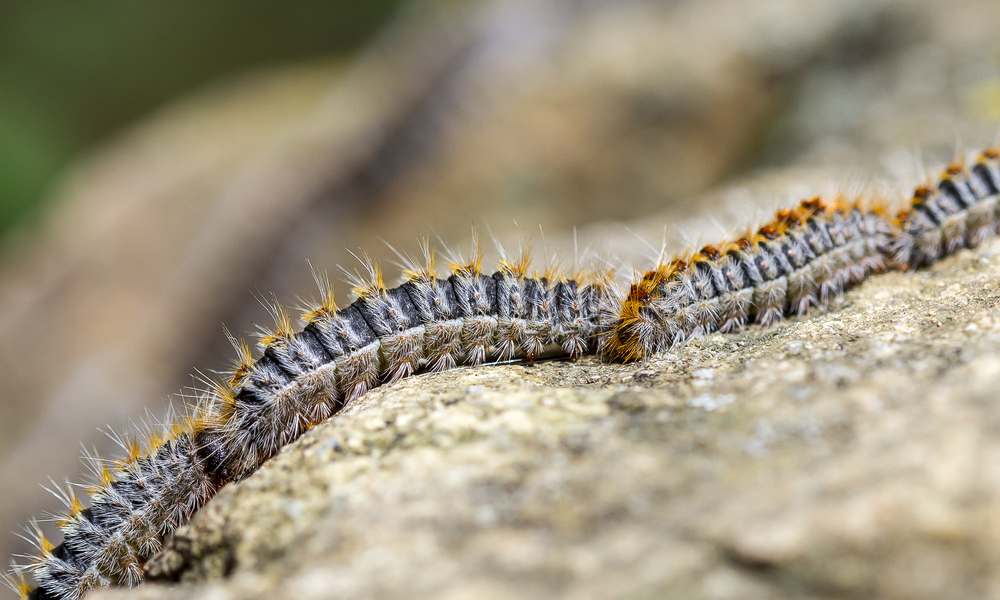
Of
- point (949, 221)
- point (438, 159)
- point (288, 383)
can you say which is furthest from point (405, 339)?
point (438, 159)

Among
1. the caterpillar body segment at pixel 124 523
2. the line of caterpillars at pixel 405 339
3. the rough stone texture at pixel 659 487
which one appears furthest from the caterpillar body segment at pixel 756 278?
the caterpillar body segment at pixel 124 523

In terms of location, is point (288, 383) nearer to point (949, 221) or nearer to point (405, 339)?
point (405, 339)

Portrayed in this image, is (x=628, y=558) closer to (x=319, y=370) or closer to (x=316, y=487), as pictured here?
(x=316, y=487)

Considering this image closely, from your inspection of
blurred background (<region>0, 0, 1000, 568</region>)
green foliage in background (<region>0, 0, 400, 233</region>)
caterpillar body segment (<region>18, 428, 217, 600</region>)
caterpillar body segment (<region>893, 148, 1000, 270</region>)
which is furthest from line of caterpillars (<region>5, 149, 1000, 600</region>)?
green foliage in background (<region>0, 0, 400, 233</region>)

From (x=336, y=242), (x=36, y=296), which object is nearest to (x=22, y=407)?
(x=36, y=296)

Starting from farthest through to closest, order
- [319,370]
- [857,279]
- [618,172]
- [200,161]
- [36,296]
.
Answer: [200,161] < [36,296] < [618,172] < [857,279] < [319,370]

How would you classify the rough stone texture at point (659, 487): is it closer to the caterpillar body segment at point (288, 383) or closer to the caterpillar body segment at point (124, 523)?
the caterpillar body segment at point (288, 383)
